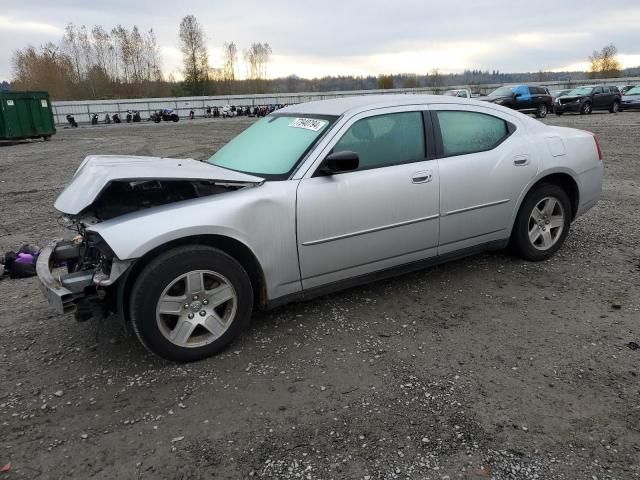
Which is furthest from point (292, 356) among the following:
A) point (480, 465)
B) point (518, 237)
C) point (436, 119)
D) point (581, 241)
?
point (581, 241)

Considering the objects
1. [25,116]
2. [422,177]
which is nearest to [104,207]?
[422,177]

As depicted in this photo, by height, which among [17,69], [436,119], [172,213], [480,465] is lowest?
[480,465]

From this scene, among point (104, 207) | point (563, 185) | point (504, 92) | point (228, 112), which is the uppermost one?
point (504, 92)

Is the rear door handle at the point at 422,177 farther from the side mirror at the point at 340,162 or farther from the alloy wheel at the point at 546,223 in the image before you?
the alloy wheel at the point at 546,223

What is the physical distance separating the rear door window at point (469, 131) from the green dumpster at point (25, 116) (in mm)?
24416

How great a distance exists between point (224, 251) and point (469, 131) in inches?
92.9

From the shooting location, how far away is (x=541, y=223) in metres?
4.63

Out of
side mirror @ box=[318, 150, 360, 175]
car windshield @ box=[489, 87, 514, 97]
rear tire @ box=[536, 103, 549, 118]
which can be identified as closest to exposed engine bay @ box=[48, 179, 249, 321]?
side mirror @ box=[318, 150, 360, 175]

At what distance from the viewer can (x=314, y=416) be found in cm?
263

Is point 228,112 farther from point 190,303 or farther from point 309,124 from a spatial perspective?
point 190,303

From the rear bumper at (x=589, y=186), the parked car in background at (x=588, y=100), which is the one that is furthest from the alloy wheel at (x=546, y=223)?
the parked car in background at (x=588, y=100)

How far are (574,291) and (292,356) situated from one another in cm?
247

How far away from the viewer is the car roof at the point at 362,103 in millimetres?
3816

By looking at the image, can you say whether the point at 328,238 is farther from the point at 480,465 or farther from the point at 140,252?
the point at 480,465
